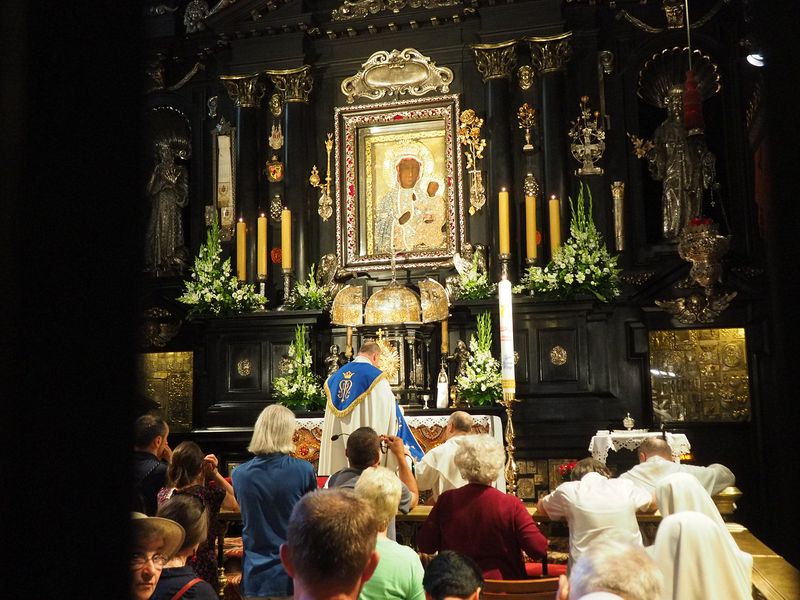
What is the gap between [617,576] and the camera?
2.35 m

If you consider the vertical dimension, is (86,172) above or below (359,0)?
below

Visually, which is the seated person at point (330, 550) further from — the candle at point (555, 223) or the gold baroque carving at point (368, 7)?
the gold baroque carving at point (368, 7)

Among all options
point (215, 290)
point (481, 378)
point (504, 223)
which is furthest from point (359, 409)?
point (215, 290)

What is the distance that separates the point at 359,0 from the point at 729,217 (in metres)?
6.00

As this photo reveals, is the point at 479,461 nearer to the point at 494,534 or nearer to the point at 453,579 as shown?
the point at 494,534

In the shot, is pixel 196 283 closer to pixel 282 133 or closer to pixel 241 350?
pixel 241 350

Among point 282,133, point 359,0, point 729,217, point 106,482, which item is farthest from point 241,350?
point 106,482

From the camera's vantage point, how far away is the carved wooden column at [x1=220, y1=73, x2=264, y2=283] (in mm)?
12062

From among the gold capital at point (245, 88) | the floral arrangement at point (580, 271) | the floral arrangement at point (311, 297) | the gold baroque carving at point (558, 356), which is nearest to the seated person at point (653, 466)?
the floral arrangement at point (580, 271)

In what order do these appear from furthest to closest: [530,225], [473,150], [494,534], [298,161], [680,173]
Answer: [298,161] → [473,150] → [680,173] → [530,225] → [494,534]

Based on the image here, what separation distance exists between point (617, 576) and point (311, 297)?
9.18m

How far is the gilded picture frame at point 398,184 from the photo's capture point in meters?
11.7

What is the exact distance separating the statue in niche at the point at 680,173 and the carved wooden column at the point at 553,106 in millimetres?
1294

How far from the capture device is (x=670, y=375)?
36.2 feet
